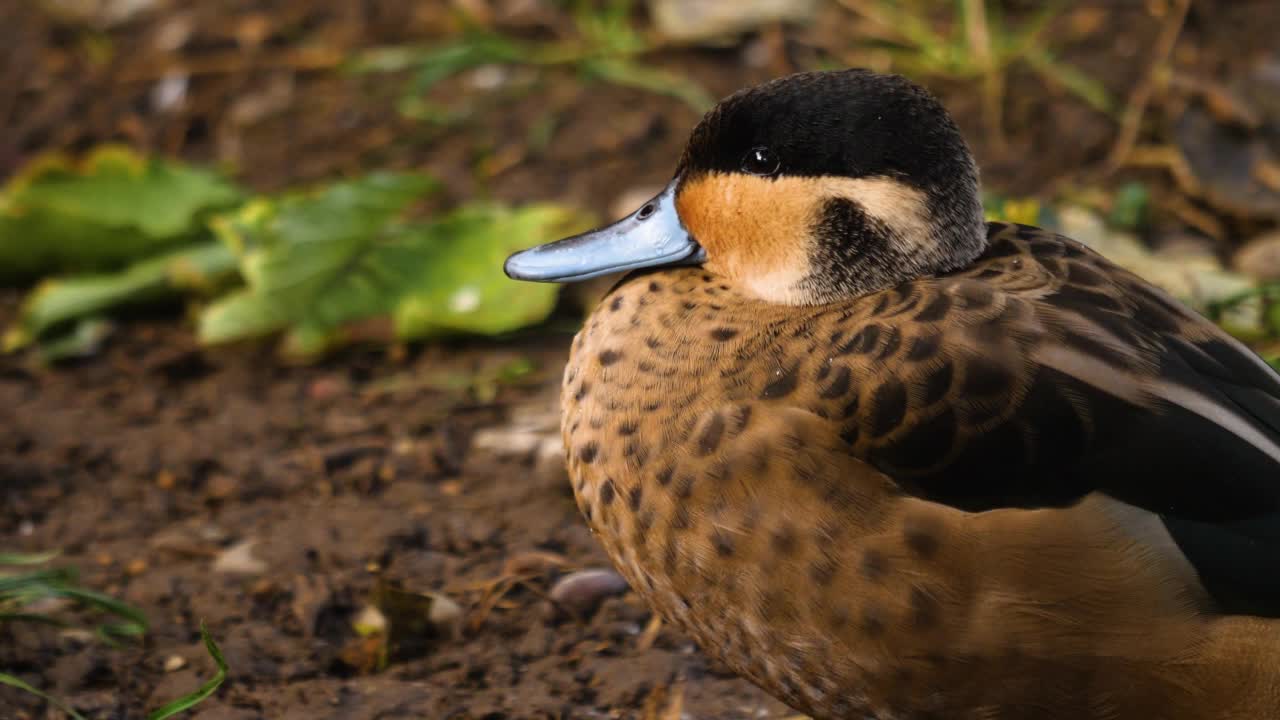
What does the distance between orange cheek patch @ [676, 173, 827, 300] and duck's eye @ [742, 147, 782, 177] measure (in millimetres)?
13

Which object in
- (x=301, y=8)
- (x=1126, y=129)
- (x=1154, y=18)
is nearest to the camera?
(x=1126, y=129)

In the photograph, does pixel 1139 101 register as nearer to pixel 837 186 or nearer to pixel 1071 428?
pixel 837 186

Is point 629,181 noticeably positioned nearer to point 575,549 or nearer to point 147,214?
point 147,214

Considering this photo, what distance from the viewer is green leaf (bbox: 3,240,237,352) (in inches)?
170

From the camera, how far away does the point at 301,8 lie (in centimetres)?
614

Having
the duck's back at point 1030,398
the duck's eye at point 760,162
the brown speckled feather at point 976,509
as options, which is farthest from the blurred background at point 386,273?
the duck's eye at point 760,162

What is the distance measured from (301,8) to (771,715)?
417 centimetres

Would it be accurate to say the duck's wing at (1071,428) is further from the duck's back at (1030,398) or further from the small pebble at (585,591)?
the small pebble at (585,591)

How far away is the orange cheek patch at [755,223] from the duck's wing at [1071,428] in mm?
273

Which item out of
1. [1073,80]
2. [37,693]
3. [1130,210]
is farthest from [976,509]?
[1073,80]

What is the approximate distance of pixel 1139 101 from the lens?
464 cm

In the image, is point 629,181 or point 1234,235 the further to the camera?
point 629,181

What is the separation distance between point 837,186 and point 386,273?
74.9 inches

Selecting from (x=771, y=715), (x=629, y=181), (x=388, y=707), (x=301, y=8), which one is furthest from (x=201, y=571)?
(x=301, y=8)
